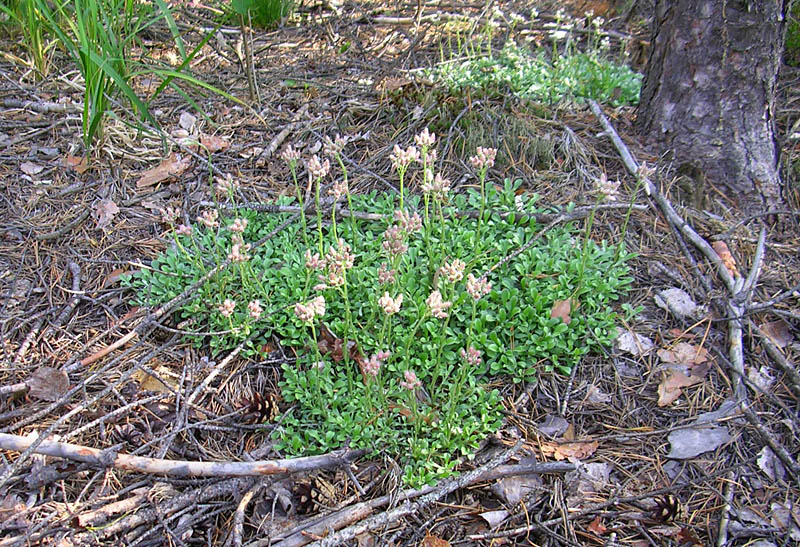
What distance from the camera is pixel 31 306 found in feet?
9.60

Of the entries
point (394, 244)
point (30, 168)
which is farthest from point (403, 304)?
point (30, 168)

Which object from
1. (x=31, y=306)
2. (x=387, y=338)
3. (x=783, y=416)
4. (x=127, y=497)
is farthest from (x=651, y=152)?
(x=31, y=306)

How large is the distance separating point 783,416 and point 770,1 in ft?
6.67

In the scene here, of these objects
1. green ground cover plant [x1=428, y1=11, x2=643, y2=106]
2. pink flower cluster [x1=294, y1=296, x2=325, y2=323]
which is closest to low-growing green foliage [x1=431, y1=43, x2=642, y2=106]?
green ground cover plant [x1=428, y1=11, x2=643, y2=106]

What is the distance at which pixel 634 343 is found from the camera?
2801 millimetres

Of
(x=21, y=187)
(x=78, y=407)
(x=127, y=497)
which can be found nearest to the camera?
(x=127, y=497)

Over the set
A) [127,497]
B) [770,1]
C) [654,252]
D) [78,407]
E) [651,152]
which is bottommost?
[127,497]

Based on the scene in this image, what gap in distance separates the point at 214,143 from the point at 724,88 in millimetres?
2911

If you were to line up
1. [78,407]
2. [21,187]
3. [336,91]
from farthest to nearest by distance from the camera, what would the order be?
[336,91] → [21,187] → [78,407]

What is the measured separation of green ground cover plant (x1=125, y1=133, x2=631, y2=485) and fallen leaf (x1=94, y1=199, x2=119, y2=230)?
0.39m

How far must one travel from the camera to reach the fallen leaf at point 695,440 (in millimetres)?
2418

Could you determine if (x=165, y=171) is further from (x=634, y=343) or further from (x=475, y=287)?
(x=634, y=343)

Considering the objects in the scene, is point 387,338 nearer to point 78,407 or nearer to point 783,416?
point 78,407

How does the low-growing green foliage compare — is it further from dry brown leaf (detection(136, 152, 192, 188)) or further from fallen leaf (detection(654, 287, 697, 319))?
dry brown leaf (detection(136, 152, 192, 188))
